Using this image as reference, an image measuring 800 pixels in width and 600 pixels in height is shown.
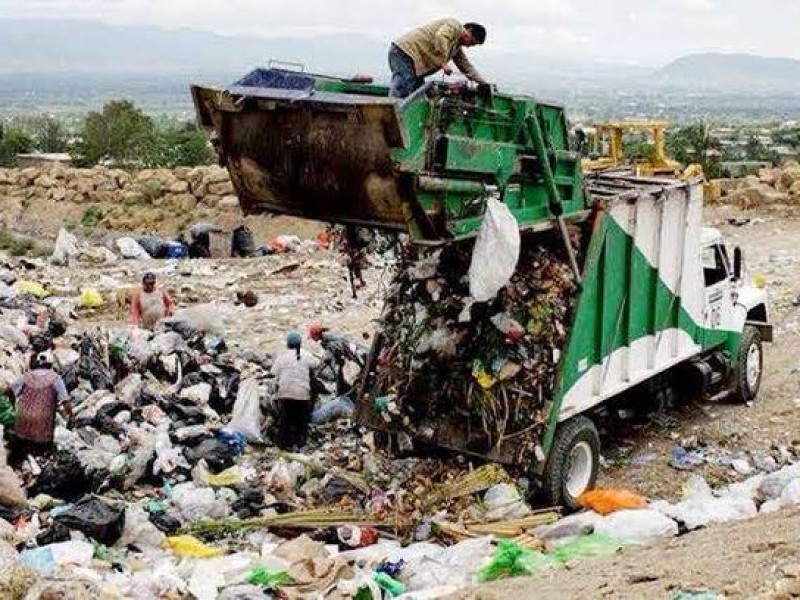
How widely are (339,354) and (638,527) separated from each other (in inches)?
175

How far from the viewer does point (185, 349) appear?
11430mm

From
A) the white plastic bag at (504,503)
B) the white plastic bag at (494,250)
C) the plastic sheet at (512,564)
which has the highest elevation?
the white plastic bag at (494,250)

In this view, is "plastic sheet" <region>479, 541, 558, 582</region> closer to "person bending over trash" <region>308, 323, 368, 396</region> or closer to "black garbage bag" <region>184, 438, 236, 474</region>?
"black garbage bag" <region>184, 438, 236, 474</region>

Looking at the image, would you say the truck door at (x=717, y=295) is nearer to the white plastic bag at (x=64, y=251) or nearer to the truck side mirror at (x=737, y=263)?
the truck side mirror at (x=737, y=263)

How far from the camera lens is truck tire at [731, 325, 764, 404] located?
34.6 feet

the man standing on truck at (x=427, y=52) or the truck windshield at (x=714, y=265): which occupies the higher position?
the man standing on truck at (x=427, y=52)

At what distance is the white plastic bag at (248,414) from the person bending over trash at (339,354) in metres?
0.95

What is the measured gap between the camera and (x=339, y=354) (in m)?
10.9

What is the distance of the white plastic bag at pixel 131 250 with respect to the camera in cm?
1841

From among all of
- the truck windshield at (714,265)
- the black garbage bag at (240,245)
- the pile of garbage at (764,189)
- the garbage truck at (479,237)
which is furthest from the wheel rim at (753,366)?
the pile of garbage at (764,189)

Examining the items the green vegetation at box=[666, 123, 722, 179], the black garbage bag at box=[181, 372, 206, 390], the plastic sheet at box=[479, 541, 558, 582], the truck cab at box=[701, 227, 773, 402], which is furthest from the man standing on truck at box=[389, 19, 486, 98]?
the green vegetation at box=[666, 123, 722, 179]

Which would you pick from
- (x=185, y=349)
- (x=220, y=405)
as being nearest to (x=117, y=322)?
(x=185, y=349)

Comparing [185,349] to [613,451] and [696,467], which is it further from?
[696,467]

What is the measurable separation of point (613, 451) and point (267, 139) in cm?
411
